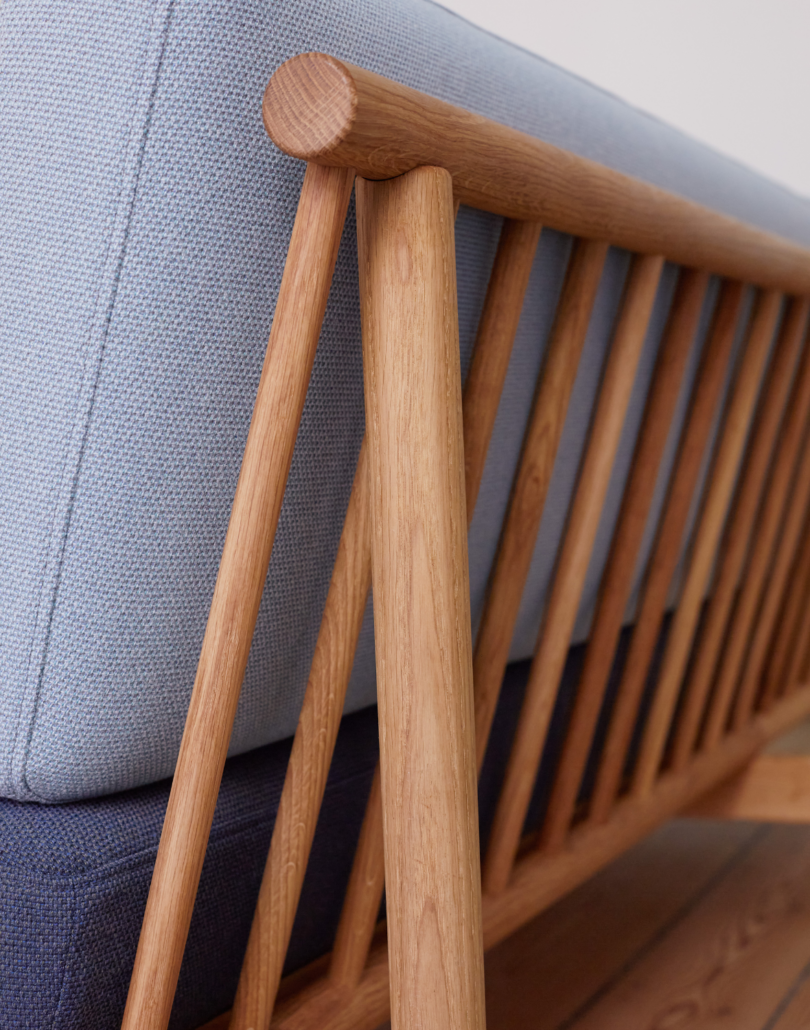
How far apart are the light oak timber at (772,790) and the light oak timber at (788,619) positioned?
0.08m

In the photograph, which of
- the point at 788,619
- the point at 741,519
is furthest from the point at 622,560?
the point at 788,619

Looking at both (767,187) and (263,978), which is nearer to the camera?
(263,978)

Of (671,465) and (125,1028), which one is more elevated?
(671,465)

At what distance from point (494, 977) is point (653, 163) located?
0.78 meters

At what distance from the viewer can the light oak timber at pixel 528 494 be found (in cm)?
63

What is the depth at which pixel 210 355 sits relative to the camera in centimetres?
45

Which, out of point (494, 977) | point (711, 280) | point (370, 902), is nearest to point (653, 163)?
point (711, 280)

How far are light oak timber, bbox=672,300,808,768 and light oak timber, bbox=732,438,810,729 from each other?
0.11 meters

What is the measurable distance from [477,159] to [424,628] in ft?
0.69

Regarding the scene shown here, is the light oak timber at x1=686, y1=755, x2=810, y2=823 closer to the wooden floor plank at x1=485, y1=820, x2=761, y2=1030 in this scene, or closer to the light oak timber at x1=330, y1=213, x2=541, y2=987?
the wooden floor plank at x1=485, y1=820, x2=761, y2=1030

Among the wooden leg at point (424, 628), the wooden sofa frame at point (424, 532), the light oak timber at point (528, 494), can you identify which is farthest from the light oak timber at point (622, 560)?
the wooden leg at point (424, 628)

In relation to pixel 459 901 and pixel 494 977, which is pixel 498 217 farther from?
pixel 494 977

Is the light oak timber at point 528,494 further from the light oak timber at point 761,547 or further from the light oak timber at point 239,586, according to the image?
the light oak timber at point 761,547

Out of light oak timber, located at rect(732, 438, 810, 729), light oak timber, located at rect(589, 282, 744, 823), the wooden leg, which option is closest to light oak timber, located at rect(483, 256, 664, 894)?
light oak timber, located at rect(589, 282, 744, 823)
